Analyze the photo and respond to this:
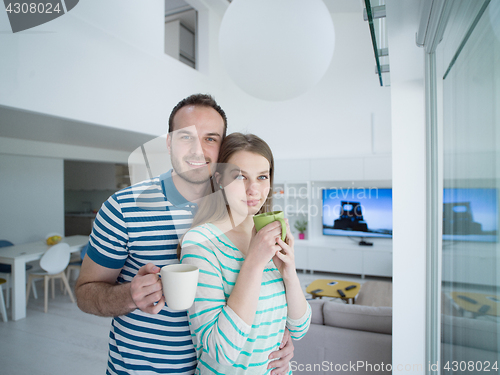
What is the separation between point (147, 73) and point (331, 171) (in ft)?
10.4

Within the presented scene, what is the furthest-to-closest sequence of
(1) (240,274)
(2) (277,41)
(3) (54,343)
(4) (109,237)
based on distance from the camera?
(3) (54,343)
(2) (277,41)
(4) (109,237)
(1) (240,274)

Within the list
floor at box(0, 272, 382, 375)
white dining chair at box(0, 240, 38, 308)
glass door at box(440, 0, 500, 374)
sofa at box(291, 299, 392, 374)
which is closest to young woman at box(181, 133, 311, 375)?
glass door at box(440, 0, 500, 374)

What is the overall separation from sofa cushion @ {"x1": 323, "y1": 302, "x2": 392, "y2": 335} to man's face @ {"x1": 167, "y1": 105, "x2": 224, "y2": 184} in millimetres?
1385

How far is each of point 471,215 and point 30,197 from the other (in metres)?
5.09

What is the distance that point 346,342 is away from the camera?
171 cm

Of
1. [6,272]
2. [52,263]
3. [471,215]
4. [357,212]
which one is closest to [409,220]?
[471,215]

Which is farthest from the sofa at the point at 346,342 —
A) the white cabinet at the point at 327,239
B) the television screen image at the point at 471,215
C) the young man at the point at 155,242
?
the white cabinet at the point at 327,239

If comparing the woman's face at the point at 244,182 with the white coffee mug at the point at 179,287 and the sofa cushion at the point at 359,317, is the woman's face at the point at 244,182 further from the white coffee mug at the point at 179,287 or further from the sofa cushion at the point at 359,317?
the sofa cushion at the point at 359,317

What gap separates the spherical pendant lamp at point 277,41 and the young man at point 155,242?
1.40 ft

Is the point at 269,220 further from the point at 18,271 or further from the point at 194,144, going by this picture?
the point at 18,271

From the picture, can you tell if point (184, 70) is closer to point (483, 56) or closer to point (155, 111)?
point (155, 111)

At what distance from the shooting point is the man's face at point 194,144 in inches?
33.2

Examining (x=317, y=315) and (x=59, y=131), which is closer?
(x=317, y=315)

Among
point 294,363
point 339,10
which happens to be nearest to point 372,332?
point 294,363
